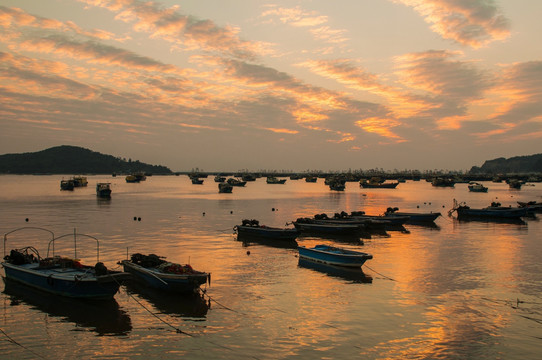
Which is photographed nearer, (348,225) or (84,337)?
(84,337)

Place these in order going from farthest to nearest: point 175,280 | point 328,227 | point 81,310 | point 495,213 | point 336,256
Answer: point 495,213 → point 328,227 → point 336,256 → point 175,280 → point 81,310

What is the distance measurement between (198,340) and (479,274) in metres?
21.3

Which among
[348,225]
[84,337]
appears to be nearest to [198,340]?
[84,337]

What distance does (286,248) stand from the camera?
137ft

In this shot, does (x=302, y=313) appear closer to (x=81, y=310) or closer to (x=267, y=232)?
(x=81, y=310)

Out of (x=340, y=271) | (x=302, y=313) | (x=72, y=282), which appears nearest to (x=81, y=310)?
(x=72, y=282)

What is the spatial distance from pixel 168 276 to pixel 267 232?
22125mm

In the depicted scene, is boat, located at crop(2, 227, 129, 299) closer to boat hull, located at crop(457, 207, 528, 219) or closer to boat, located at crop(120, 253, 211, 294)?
boat, located at crop(120, 253, 211, 294)

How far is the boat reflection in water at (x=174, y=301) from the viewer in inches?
862

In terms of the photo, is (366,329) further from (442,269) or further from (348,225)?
(348,225)

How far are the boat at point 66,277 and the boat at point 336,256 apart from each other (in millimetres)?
14782

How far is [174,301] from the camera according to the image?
934 inches

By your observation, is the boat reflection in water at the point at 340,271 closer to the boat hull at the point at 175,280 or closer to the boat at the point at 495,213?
the boat hull at the point at 175,280

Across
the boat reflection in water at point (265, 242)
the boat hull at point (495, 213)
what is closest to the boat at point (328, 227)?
the boat reflection in water at point (265, 242)
